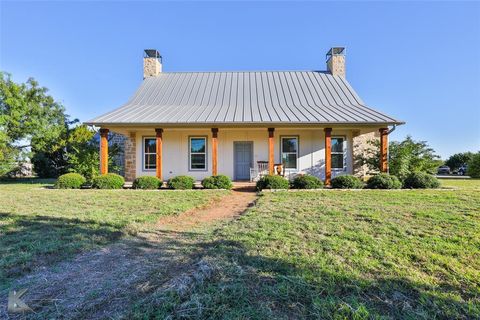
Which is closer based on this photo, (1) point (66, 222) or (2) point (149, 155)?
(1) point (66, 222)

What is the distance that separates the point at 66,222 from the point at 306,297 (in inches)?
188

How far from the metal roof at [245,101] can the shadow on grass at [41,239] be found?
6.74 metres

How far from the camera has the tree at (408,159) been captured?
461 inches

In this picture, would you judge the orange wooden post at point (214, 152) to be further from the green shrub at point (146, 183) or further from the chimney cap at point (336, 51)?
the chimney cap at point (336, 51)

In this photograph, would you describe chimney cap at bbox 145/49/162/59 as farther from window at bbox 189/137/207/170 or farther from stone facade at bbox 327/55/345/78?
stone facade at bbox 327/55/345/78

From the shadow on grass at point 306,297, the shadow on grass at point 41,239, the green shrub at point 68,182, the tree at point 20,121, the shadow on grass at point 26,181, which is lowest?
the shadow on grass at point 306,297

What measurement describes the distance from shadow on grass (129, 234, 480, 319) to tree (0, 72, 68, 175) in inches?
635

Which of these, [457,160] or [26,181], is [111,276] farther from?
[457,160]

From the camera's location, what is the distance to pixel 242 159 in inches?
537

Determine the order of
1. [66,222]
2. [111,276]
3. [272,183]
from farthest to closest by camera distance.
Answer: [272,183] < [66,222] < [111,276]

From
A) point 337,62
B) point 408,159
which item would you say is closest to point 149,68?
point 337,62

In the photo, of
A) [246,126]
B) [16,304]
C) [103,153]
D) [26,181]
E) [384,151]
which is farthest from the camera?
[26,181]

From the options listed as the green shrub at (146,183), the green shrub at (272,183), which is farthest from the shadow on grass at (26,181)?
the green shrub at (272,183)

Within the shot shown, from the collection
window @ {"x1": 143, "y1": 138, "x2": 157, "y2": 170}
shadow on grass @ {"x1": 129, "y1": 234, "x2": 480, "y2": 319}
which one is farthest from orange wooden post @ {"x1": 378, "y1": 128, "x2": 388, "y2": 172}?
window @ {"x1": 143, "y1": 138, "x2": 157, "y2": 170}
